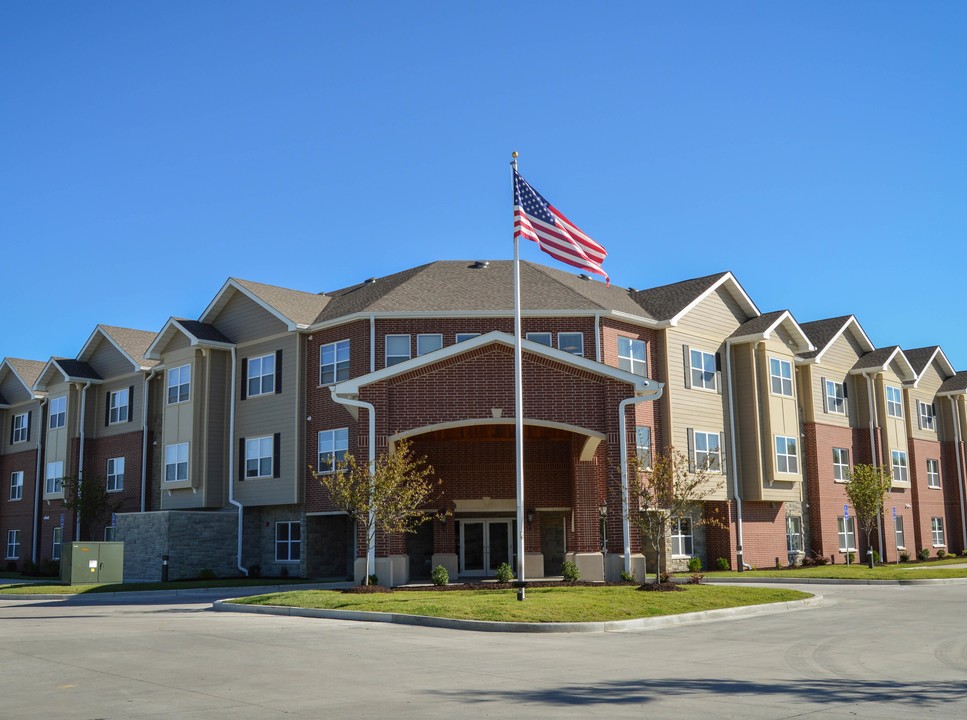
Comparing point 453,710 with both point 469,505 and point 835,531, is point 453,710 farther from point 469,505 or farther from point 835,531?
point 835,531

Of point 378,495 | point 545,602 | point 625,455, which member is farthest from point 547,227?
point 545,602

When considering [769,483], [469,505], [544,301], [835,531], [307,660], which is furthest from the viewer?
[835,531]

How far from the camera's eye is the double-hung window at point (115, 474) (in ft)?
145

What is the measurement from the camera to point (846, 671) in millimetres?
12352

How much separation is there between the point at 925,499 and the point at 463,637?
40.3 metres

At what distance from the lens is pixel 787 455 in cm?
3994

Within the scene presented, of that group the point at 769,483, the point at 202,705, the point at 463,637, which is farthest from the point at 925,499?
the point at 202,705

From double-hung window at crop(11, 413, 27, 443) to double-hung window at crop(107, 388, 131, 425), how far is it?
893 cm

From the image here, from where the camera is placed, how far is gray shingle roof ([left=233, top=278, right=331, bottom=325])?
122ft

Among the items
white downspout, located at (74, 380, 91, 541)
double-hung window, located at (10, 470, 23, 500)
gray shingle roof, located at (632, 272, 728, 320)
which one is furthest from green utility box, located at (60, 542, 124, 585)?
gray shingle roof, located at (632, 272, 728, 320)

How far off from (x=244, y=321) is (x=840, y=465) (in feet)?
90.6

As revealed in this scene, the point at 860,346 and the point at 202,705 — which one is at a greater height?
the point at 860,346

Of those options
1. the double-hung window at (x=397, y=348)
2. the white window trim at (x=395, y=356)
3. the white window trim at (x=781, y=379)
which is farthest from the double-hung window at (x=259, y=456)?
the white window trim at (x=781, y=379)

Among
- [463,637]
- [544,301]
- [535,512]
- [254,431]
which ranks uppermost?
[544,301]
